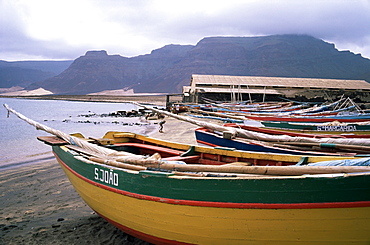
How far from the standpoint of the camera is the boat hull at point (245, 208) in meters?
3.16

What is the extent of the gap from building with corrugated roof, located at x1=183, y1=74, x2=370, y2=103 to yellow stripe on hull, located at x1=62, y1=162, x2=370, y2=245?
28326 mm

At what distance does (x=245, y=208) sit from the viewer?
3434mm

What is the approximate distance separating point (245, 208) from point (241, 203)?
0.07 m

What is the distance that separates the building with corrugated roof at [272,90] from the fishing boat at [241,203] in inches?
1110

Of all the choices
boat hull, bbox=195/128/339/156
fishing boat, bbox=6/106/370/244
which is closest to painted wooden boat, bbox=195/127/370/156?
boat hull, bbox=195/128/339/156

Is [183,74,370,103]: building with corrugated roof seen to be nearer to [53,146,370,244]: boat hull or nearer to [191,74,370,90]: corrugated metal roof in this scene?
[191,74,370,90]: corrugated metal roof

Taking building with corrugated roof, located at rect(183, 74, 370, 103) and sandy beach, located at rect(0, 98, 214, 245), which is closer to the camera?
sandy beach, located at rect(0, 98, 214, 245)

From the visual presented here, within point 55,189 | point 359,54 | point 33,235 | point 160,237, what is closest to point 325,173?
point 160,237

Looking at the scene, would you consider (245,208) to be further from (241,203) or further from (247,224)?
(247,224)

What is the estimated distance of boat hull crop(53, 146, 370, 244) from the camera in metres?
3.16

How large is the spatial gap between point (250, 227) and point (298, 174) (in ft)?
2.68

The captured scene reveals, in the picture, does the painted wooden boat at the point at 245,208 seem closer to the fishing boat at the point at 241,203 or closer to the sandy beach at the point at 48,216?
the fishing boat at the point at 241,203

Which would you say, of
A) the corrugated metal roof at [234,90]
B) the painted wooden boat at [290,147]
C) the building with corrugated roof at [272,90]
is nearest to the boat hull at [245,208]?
the painted wooden boat at [290,147]

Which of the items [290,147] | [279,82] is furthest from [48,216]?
[279,82]
